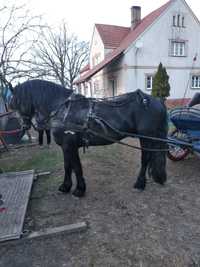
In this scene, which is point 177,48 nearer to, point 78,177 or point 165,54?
point 165,54

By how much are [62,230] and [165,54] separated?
16.7m

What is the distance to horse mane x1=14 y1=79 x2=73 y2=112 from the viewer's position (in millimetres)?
2949

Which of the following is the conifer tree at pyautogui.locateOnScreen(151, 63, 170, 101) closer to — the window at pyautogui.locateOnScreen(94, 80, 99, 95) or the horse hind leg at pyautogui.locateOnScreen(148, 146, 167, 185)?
the window at pyautogui.locateOnScreen(94, 80, 99, 95)

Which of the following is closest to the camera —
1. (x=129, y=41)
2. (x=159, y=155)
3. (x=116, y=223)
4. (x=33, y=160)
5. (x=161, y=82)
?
(x=116, y=223)

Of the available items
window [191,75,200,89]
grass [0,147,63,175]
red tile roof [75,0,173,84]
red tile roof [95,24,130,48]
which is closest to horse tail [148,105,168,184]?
grass [0,147,63,175]

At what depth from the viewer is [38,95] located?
2.95 m

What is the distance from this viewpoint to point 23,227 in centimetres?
250

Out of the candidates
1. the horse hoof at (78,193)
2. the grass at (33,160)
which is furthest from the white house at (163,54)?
the horse hoof at (78,193)

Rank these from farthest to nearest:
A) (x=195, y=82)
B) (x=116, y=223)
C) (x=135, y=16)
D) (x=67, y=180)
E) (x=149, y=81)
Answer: (x=135, y=16), (x=195, y=82), (x=149, y=81), (x=67, y=180), (x=116, y=223)

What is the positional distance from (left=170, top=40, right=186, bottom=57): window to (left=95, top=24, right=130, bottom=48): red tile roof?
5.21 meters

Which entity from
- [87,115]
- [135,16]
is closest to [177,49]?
[135,16]

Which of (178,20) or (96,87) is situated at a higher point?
(178,20)

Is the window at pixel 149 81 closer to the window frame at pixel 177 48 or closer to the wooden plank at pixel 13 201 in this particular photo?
the window frame at pixel 177 48

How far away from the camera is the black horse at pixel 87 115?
2865 mm
